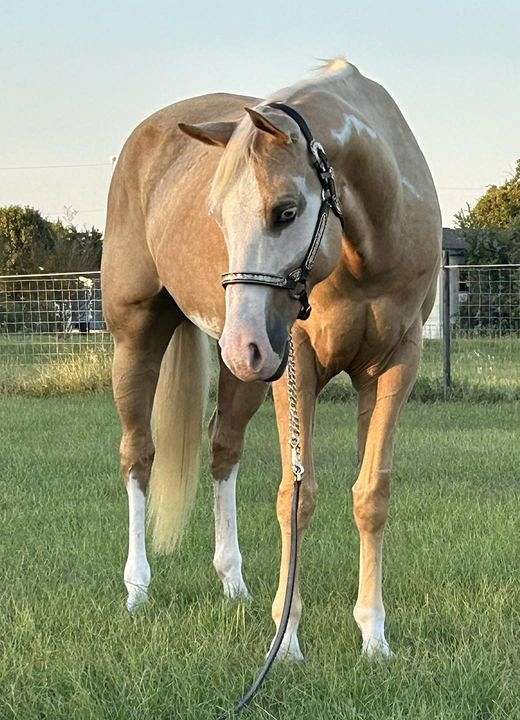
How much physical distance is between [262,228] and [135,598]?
1.96m

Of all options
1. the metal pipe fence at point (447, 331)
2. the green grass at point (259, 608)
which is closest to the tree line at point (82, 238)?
the metal pipe fence at point (447, 331)

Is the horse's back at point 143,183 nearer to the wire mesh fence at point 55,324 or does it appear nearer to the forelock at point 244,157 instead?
the forelock at point 244,157

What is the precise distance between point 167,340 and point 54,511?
1468 mm

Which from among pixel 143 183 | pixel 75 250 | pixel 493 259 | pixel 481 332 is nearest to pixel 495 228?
pixel 493 259

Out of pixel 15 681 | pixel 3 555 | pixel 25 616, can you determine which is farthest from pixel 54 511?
pixel 15 681

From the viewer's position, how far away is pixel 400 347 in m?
3.52

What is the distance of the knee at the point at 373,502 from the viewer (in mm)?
3549

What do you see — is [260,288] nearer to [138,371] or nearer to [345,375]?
[138,371]

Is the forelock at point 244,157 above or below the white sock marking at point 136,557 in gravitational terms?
above

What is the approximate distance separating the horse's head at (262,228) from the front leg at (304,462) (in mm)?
639

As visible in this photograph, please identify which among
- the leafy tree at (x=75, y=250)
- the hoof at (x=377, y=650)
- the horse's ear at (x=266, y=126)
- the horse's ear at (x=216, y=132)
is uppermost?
the leafy tree at (x=75, y=250)

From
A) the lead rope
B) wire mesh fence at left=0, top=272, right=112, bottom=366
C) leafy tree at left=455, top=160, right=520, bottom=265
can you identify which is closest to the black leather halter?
the lead rope

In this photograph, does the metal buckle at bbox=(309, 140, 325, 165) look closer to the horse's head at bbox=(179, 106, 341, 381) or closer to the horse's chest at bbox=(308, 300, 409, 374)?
the horse's head at bbox=(179, 106, 341, 381)

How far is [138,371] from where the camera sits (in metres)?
4.75
